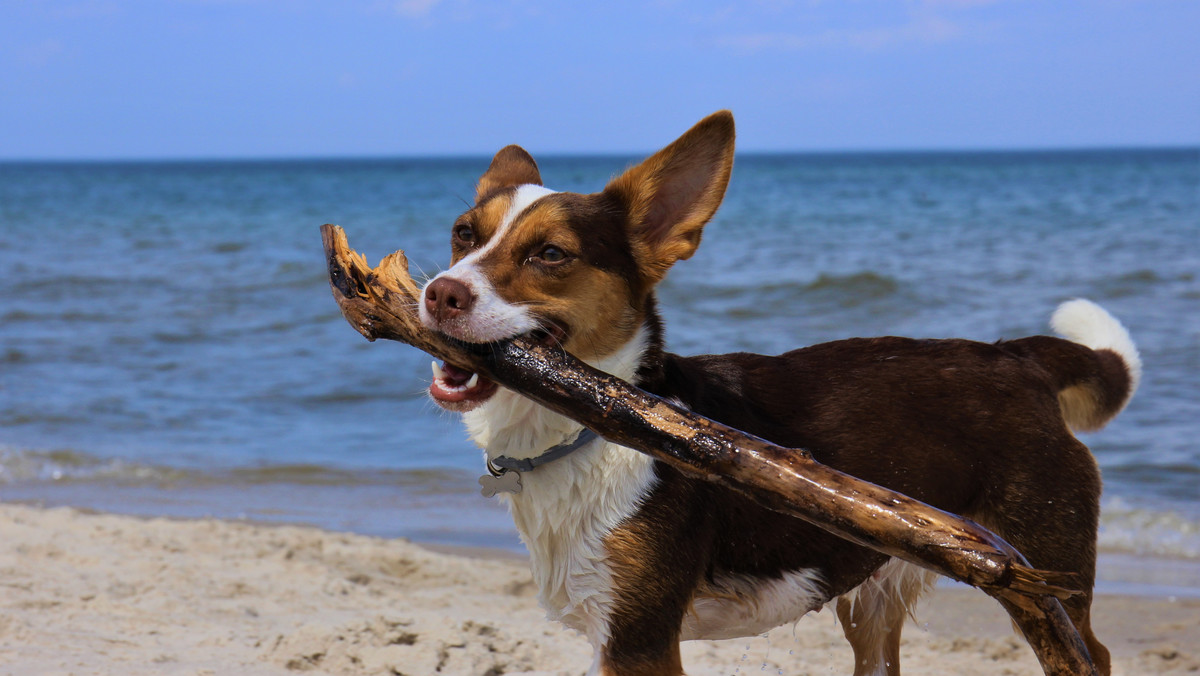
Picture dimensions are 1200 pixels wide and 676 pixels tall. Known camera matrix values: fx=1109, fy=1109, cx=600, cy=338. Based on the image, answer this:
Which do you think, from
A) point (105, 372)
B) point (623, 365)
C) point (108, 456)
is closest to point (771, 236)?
point (105, 372)

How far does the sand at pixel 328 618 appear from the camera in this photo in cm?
427

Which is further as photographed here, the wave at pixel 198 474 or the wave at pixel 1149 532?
the wave at pixel 198 474

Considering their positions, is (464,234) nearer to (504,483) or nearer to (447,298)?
(447,298)

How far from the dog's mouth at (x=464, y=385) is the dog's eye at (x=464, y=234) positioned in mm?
427

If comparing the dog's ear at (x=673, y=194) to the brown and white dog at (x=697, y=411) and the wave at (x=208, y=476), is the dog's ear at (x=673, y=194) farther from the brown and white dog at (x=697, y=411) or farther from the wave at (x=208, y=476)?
the wave at (x=208, y=476)

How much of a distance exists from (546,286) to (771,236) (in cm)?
1888

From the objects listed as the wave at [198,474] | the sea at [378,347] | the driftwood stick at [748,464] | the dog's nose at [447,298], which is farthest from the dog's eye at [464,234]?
the wave at [198,474]

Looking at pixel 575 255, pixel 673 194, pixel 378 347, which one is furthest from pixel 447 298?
pixel 378 347

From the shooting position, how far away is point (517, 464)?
322cm

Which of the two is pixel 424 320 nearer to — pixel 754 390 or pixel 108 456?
pixel 754 390

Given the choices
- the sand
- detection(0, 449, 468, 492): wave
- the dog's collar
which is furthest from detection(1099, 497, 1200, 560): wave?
the dog's collar

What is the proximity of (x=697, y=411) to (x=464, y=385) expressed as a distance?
2.25 ft

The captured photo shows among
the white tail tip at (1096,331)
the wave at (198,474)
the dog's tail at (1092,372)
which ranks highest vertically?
the white tail tip at (1096,331)

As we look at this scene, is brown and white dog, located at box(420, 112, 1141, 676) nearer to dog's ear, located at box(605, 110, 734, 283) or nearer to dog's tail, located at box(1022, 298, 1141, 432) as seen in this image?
dog's ear, located at box(605, 110, 734, 283)
